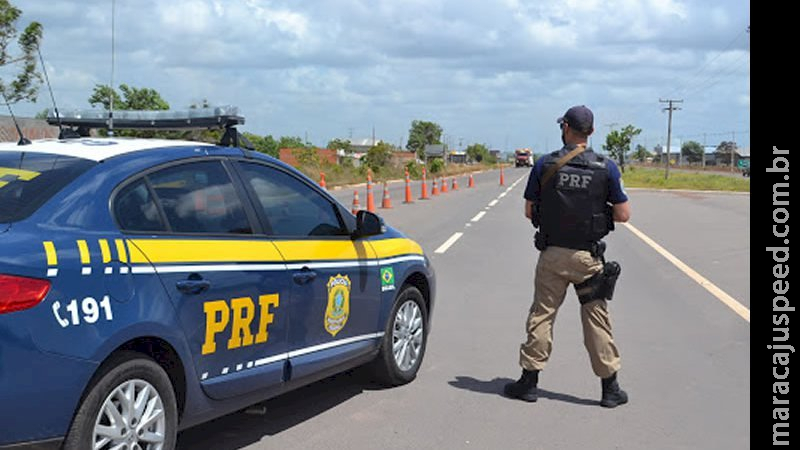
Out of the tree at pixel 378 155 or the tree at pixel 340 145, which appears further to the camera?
the tree at pixel 340 145

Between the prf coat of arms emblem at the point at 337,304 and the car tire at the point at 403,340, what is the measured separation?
0.60 meters

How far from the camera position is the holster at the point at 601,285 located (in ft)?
18.6

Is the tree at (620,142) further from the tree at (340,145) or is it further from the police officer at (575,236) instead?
the police officer at (575,236)

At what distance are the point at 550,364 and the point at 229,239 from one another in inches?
131

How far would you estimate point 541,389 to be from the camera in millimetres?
6199

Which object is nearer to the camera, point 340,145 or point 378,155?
point 378,155

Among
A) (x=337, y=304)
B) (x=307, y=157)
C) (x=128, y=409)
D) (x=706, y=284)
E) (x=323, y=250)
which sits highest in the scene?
(x=307, y=157)

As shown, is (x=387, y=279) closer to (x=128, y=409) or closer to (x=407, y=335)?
(x=407, y=335)

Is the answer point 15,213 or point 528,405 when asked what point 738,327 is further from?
point 15,213

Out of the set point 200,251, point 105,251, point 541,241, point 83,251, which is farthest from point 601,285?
point 83,251

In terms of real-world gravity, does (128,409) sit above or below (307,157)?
below

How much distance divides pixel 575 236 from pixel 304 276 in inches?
72.3

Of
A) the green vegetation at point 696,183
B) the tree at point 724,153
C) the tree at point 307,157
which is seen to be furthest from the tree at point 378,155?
the tree at point 724,153
